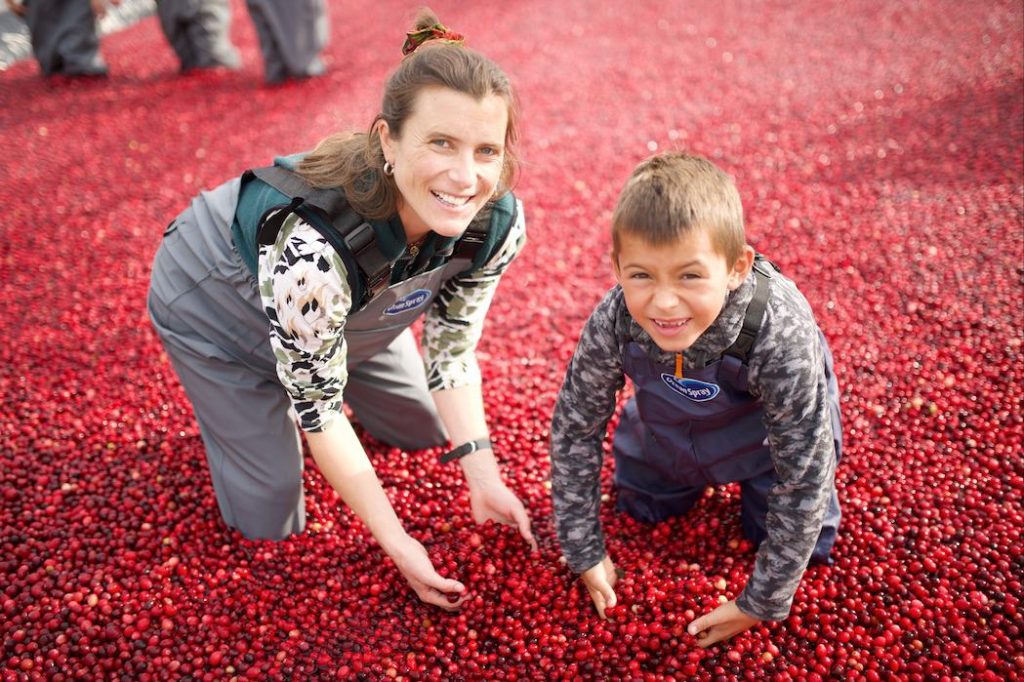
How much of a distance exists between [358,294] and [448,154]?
50 centimetres

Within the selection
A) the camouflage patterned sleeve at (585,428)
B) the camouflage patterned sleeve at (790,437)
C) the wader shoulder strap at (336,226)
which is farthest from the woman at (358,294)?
the camouflage patterned sleeve at (790,437)

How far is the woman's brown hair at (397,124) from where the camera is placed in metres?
2.06

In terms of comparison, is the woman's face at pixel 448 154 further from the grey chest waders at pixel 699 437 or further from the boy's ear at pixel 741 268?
the boy's ear at pixel 741 268

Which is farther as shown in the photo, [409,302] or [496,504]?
[496,504]

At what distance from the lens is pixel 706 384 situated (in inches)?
83.9

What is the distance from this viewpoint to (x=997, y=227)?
4.33 m

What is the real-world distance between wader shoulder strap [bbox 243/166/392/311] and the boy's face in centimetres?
74

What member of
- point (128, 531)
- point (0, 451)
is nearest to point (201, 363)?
point (128, 531)

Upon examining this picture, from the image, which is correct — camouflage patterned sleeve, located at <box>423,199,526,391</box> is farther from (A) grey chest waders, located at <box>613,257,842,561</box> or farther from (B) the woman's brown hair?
(A) grey chest waders, located at <box>613,257,842,561</box>

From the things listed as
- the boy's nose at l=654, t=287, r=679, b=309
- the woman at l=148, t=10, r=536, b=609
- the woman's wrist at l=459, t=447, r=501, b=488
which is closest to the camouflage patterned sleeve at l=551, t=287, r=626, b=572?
the boy's nose at l=654, t=287, r=679, b=309

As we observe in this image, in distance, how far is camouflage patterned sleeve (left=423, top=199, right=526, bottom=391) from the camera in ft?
8.87

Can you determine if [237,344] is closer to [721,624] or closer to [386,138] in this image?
[386,138]

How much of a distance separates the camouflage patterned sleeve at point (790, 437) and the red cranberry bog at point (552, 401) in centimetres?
34

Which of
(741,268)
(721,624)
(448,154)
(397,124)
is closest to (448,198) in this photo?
(448,154)
